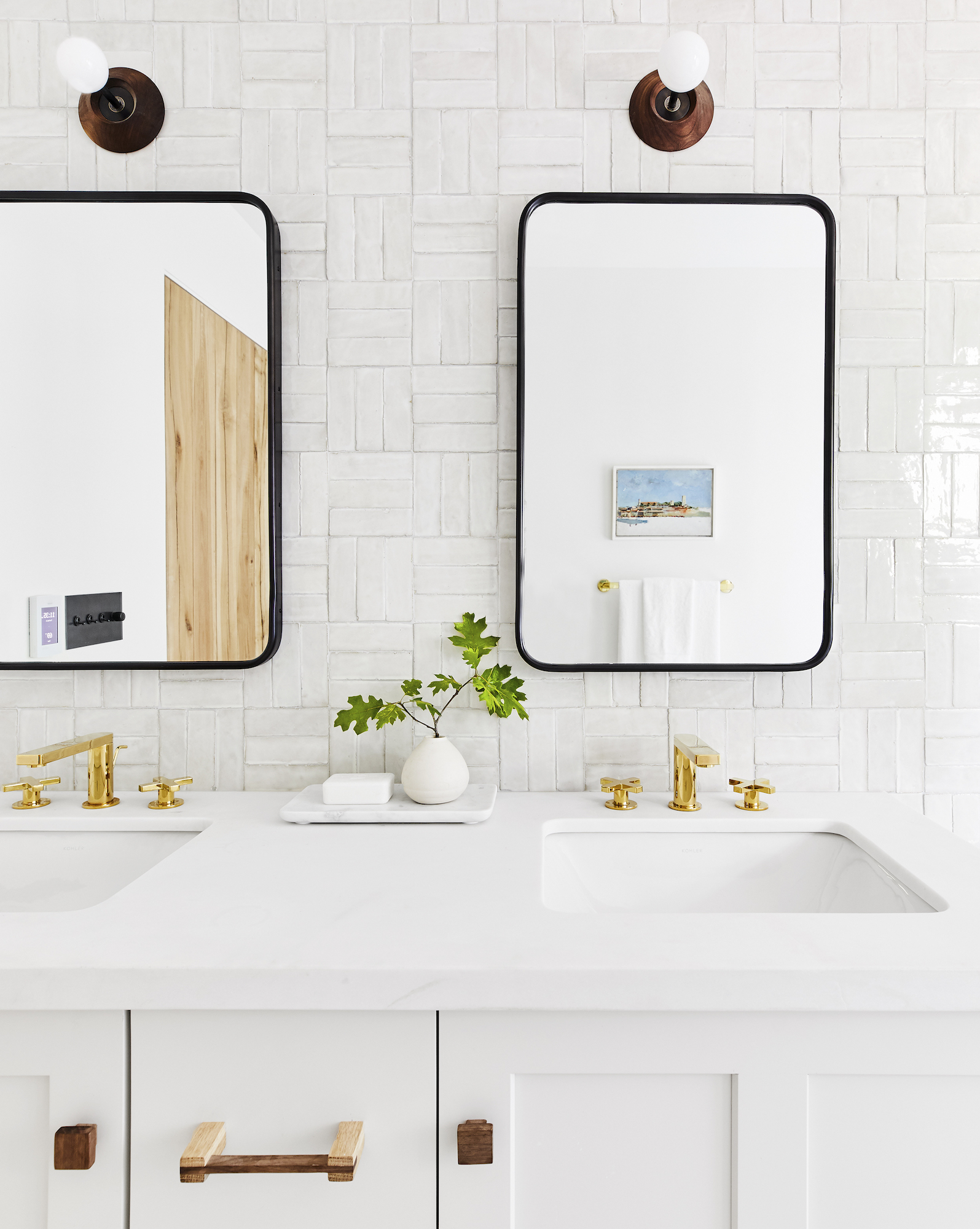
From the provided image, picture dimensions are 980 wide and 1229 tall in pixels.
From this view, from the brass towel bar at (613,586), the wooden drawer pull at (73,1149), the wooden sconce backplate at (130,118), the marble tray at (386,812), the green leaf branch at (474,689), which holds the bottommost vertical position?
the wooden drawer pull at (73,1149)

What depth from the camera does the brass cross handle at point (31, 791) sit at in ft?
3.88

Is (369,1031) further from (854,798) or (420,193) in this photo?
(420,193)

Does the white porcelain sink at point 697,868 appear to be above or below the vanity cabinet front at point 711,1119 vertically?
above

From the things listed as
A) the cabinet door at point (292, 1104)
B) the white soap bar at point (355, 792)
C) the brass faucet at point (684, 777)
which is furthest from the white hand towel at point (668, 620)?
the cabinet door at point (292, 1104)

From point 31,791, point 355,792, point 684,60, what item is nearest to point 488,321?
point 684,60

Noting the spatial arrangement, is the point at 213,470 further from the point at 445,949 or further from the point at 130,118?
the point at 445,949

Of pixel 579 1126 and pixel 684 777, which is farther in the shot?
pixel 684 777

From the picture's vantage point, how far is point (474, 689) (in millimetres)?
1262

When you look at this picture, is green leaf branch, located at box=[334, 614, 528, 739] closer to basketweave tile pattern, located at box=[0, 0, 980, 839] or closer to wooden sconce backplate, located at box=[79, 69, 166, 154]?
basketweave tile pattern, located at box=[0, 0, 980, 839]

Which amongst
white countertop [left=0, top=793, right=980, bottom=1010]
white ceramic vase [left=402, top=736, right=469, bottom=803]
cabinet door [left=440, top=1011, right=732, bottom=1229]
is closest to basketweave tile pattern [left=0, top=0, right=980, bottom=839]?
white ceramic vase [left=402, top=736, right=469, bottom=803]

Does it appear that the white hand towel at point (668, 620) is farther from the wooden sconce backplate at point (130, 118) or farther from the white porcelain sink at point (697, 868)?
the wooden sconce backplate at point (130, 118)

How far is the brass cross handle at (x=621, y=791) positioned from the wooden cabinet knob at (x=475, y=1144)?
535 millimetres

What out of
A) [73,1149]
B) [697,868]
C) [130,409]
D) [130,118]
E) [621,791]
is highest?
[130,118]

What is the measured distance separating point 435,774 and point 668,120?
1.09 meters
